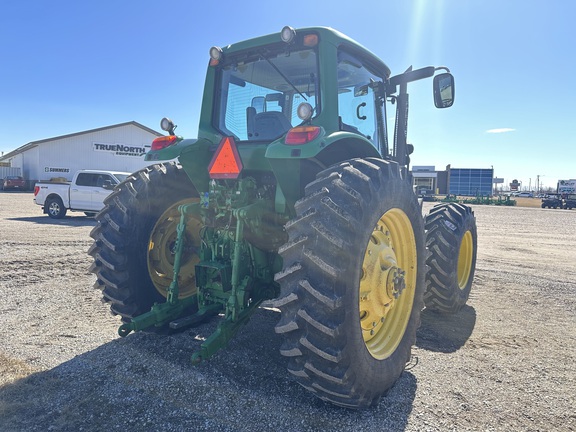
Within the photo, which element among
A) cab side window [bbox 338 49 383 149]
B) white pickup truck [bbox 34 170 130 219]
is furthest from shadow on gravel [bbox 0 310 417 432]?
white pickup truck [bbox 34 170 130 219]

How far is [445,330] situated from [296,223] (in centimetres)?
270

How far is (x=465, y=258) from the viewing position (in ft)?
17.1

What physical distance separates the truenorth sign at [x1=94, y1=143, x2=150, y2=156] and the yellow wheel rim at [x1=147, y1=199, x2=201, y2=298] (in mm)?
37443

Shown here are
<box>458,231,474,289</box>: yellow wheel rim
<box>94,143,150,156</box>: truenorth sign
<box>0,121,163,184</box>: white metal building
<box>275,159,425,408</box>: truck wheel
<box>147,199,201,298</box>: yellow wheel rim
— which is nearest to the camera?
<box>275,159,425,408</box>: truck wheel

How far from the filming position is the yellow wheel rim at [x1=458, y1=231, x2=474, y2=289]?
5107 mm

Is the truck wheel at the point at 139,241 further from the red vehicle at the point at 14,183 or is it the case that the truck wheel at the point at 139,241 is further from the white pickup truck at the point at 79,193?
the red vehicle at the point at 14,183

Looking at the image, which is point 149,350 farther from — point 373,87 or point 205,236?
point 373,87

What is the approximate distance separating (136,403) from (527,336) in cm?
381

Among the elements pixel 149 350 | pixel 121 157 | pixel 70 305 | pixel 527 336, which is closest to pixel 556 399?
pixel 527 336

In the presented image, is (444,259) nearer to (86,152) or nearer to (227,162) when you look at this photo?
(227,162)

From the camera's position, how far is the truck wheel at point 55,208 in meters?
15.4

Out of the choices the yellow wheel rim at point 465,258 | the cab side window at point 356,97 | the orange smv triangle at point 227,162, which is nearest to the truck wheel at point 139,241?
the orange smv triangle at point 227,162

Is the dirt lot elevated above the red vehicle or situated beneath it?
situated beneath

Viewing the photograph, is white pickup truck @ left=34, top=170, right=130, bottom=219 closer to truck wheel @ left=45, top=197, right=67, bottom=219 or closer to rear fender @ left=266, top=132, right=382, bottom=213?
truck wheel @ left=45, top=197, right=67, bottom=219
